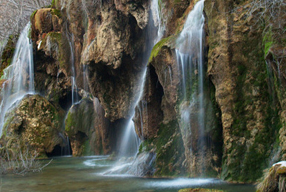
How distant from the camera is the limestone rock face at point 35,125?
69.1 feet

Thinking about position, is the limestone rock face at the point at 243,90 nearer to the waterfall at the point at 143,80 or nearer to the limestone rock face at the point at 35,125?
the waterfall at the point at 143,80

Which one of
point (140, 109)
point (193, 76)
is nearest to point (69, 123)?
point (140, 109)

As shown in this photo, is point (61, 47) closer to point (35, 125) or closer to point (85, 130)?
point (35, 125)

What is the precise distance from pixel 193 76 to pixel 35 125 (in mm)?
14128

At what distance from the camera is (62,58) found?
20.6 m

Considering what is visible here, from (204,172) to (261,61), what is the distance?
361 cm

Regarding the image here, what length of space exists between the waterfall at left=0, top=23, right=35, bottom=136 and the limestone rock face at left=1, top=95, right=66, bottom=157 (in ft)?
6.13

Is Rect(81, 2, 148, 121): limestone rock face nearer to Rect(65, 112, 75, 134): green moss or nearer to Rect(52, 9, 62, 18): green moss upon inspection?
Rect(65, 112, 75, 134): green moss

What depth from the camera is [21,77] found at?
24.6m

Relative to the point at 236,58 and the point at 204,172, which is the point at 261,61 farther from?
the point at 204,172

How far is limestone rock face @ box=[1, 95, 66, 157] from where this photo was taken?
21.0 m

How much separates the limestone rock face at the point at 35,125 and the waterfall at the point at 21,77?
1.87 meters

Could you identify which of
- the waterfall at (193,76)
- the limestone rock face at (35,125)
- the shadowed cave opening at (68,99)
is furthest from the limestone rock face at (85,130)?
the waterfall at (193,76)

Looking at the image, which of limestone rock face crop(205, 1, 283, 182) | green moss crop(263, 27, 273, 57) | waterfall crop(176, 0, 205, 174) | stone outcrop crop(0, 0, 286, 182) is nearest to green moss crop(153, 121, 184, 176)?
stone outcrop crop(0, 0, 286, 182)
